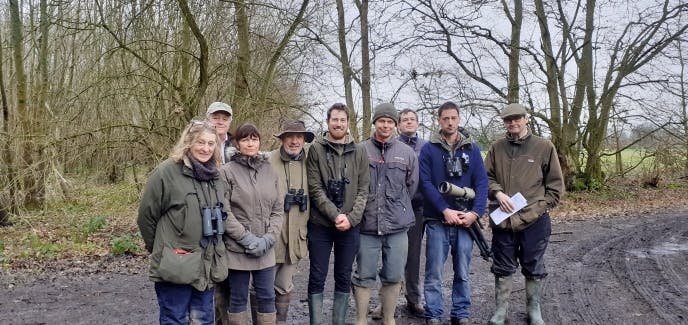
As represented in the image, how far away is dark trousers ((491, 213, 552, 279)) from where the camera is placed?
188 inches

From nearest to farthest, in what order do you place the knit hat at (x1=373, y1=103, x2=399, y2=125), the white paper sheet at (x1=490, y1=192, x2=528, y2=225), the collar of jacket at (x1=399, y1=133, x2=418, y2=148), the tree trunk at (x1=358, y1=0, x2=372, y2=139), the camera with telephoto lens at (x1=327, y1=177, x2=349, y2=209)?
the camera with telephoto lens at (x1=327, y1=177, x2=349, y2=209) → the knit hat at (x1=373, y1=103, x2=399, y2=125) → the white paper sheet at (x1=490, y1=192, x2=528, y2=225) → the collar of jacket at (x1=399, y1=133, x2=418, y2=148) → the tree trunk at (x1=358, y1=0, x2=372, y2=139)

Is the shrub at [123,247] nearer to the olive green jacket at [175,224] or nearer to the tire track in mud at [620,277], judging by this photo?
the olive green jacket at [175,224]

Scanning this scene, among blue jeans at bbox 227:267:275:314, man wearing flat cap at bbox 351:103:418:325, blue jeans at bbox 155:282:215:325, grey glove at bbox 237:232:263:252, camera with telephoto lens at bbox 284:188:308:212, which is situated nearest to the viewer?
blue jeans at bbox 155:282:215:325

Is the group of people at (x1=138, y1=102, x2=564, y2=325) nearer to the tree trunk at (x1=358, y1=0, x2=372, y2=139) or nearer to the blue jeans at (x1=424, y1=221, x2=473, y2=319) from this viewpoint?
the blue jeans at (x1=424, y1=221, x2=473, y2=319)

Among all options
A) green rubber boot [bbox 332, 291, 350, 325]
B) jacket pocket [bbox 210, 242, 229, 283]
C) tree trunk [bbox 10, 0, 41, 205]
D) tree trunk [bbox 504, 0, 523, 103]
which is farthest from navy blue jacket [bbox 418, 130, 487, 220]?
tree trunk [bbox 504, 0, 523, 103]

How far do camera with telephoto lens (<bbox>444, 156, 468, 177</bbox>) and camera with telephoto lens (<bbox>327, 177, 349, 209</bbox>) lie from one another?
1.02 metres

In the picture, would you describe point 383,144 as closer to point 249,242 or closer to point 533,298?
point 249,242

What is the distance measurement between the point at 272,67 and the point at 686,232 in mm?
8336

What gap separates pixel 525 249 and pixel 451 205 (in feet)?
2.54

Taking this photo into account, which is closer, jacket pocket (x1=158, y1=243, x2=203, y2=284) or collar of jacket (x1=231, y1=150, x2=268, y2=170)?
jacket pocket (x1=158, y1=243, x2=203, y2=284)

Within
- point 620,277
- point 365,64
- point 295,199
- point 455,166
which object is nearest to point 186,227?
point 295,199

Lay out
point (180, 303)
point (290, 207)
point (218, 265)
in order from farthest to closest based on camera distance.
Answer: point (290, 207)
point (218, 265)
point (180, 303)

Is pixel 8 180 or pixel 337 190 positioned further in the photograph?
pixel 8 180

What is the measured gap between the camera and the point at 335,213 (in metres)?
4.18
